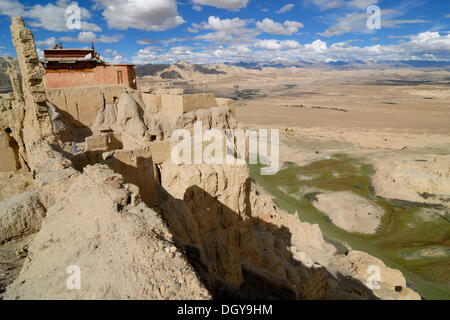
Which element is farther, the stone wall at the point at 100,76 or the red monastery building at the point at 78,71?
the stone wall at the point at 100,76

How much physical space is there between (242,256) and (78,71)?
2558cm

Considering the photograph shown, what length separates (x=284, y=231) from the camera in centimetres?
1931

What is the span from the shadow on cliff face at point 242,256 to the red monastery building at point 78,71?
2065cm

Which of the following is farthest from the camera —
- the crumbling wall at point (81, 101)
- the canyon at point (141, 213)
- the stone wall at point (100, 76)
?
the stone wall at point (100, 76)

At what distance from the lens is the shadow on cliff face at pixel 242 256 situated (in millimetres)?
9938

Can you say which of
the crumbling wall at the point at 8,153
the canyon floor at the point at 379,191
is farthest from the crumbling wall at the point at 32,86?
the canyon floor at the point at 379,191

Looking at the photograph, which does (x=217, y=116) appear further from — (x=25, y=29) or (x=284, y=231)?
(x=25, y=29)

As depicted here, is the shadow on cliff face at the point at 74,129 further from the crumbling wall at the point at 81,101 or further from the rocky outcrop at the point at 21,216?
the rocky outcrop at the point at 21,216

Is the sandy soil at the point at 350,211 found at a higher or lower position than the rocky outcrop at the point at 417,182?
lower

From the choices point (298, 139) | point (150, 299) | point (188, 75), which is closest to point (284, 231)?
point (150, 299)

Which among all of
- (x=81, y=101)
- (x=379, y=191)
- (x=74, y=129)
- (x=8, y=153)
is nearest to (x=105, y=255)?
(x=8, y=153)

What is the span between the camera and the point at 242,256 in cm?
A: 1313

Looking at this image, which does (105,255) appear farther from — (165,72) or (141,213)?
(165,72)

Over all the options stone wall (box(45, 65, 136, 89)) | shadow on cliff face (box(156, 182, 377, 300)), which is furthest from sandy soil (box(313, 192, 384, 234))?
stone wall (box(45, 65, 136, 89))
